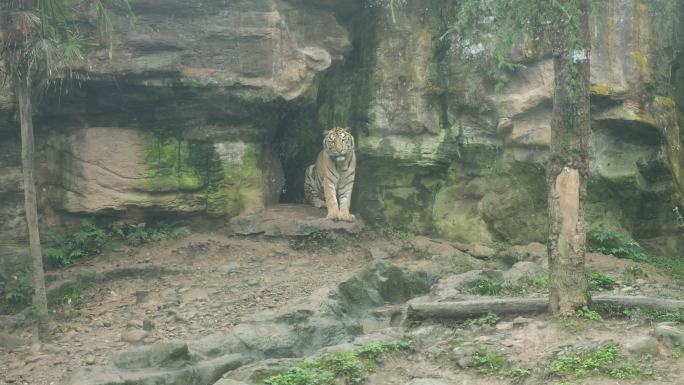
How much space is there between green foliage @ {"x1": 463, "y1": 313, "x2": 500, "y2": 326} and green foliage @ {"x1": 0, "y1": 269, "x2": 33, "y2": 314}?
6299 mm

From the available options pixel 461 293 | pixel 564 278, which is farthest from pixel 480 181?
pixel 564 278

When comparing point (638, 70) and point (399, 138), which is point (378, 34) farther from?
point (638, 70)

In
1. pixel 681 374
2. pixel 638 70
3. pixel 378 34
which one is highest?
pixel 378 34

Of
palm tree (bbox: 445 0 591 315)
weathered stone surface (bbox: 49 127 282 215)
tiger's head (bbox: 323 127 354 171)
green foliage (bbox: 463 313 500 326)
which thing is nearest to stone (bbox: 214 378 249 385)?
green foliage (bbox: 463 313 500 326)

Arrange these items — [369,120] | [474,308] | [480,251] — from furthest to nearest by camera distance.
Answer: [369,120] → [480,251] → [474,308]

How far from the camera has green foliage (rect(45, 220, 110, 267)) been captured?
1189 cm

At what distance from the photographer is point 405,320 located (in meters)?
8.80

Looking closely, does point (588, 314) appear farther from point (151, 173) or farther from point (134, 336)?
point (151, 173)

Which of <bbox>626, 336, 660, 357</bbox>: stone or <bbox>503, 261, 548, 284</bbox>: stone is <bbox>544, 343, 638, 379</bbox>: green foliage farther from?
<bbox>503, 261, 548, 284</bbox>: stone

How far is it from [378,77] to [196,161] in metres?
3.50

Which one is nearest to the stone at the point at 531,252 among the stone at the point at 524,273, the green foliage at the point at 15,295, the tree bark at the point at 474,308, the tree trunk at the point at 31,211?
the stone at the point at 524,273

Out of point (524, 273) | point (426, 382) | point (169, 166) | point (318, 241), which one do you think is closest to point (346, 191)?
point (318, 241)

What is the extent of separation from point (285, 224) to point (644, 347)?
6.92 m

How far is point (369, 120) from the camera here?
13.6m
